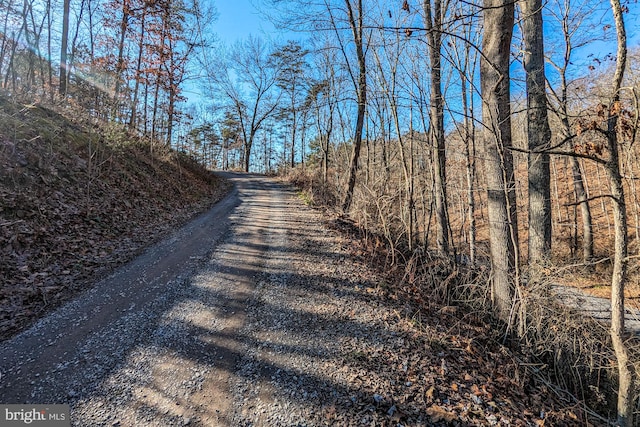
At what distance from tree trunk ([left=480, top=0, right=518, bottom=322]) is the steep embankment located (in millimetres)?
5465

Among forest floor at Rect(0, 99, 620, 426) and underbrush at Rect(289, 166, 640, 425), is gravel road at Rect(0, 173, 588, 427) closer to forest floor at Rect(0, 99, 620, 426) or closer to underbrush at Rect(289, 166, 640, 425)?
forest floor at Rect(0, 99, 620, 426)

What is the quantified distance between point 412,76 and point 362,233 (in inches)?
130

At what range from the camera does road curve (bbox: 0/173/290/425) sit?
2180 mm

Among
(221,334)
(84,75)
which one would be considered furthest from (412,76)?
(84,75)

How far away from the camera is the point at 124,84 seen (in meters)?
9.68

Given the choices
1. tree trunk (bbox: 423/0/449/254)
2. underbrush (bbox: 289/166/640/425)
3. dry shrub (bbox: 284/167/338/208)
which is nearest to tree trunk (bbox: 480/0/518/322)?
underbrush (bbox: 289/166/640/425)

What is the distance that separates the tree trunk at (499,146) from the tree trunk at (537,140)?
1.27 metres

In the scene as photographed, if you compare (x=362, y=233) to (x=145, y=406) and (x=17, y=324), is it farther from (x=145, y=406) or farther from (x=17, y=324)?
(x=17, y=324)

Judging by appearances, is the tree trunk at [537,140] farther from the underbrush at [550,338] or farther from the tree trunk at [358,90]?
the tree trunk at [358,90]

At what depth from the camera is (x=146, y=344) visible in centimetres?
280

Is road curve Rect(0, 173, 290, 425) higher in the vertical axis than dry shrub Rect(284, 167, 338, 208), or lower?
lower

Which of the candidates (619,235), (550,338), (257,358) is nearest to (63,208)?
(257,358)

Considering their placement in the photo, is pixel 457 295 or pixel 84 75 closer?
pixel 457 295

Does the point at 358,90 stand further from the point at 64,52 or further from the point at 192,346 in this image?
the point at 64,52
